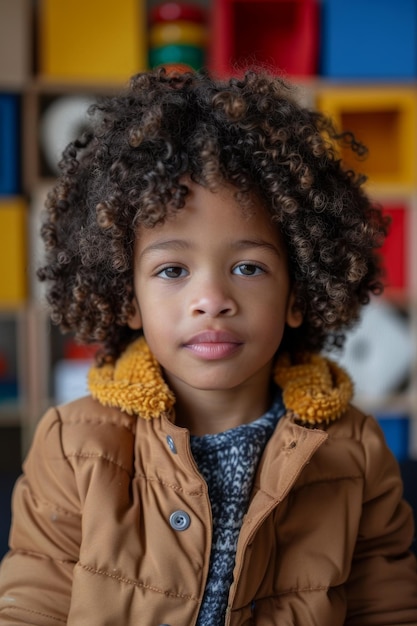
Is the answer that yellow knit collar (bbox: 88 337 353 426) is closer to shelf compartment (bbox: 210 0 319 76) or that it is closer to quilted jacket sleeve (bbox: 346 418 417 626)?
quilted jacket sleeve (bbox: 346 418 417 626)

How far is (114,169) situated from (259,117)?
0.64 ft

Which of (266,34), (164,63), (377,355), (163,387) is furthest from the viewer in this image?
(266,34)

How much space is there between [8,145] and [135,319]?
1.79 metres

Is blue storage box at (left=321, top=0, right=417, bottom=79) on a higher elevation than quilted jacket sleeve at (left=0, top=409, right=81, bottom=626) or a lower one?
higher

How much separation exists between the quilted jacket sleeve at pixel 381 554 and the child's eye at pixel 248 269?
29 centimetres

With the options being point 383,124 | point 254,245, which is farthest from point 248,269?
point 383,124

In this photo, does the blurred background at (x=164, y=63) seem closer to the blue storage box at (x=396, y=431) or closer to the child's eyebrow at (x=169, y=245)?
the blue storage box at (x=396, y=431)

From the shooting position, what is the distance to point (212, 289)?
0.91 metres

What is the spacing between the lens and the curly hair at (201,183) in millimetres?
935

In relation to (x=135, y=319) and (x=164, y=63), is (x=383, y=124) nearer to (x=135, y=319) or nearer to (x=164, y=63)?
(x=164, y=63)

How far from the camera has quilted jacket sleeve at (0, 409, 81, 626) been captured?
3.17 ft

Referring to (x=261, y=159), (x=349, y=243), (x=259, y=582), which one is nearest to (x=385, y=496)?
(x=259, y=582)

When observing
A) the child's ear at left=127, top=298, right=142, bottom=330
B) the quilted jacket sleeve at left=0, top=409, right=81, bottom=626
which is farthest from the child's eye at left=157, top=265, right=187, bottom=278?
the quilted jacket sleeve at left=0, top=409, right=81, bottom=626

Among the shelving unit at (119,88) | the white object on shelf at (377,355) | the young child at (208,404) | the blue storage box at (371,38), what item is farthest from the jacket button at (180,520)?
the blue storage box at (371,38)
